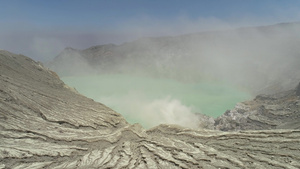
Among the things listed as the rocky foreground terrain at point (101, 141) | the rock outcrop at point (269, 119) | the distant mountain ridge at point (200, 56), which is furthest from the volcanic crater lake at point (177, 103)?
the rocky foreground terrain at point (101, 141)

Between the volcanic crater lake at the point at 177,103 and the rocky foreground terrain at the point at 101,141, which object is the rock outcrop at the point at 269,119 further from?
the volcanic crater lake at the point at 177,103

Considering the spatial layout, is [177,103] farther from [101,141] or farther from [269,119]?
[101,141]

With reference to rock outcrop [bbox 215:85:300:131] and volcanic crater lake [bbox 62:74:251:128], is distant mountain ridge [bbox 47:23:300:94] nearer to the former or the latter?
volcanic crater lake [bbox 62:74:251:128]

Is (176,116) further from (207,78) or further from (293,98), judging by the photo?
(207,78)

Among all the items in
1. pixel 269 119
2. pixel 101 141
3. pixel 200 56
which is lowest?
pixel 101 141

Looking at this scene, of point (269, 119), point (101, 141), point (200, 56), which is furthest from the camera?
point (200, 56)

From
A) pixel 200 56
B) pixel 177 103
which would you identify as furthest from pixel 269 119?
pixel 200 56

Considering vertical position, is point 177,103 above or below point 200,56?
below

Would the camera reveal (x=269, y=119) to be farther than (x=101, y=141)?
Yes
